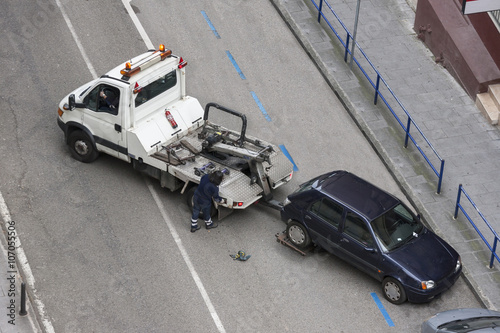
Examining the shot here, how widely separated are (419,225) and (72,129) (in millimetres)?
7653

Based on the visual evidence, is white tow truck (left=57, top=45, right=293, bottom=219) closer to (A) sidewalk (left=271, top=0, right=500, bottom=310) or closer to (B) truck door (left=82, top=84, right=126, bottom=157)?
(B) truck door (left=82, top=84, right=126, bottom=157)

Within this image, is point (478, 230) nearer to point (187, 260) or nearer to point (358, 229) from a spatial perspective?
point (358, 229)

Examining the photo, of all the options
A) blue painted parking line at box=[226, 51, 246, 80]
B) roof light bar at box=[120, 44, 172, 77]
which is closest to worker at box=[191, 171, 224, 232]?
roof light bar at box=[120, 44, 172, 77]

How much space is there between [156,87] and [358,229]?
524 cm

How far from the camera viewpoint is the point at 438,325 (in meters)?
15.4

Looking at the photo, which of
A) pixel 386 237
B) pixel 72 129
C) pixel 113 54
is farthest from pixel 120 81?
pixel 386 237

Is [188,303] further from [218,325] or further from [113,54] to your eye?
[113,54]

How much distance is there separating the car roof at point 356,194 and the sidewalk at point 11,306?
19.4 ft

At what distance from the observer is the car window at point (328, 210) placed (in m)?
16.8

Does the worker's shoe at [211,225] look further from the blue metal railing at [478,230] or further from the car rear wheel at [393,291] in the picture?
the blue metal railing at [478,230]

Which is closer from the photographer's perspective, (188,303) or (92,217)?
(188,303)

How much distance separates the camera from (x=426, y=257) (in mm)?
16531

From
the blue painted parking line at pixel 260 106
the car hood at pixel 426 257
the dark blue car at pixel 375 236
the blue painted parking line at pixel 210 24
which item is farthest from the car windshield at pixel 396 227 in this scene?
the blue painted parking line at pixel 210 24

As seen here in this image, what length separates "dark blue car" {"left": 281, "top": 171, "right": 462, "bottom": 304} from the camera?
641 inches
